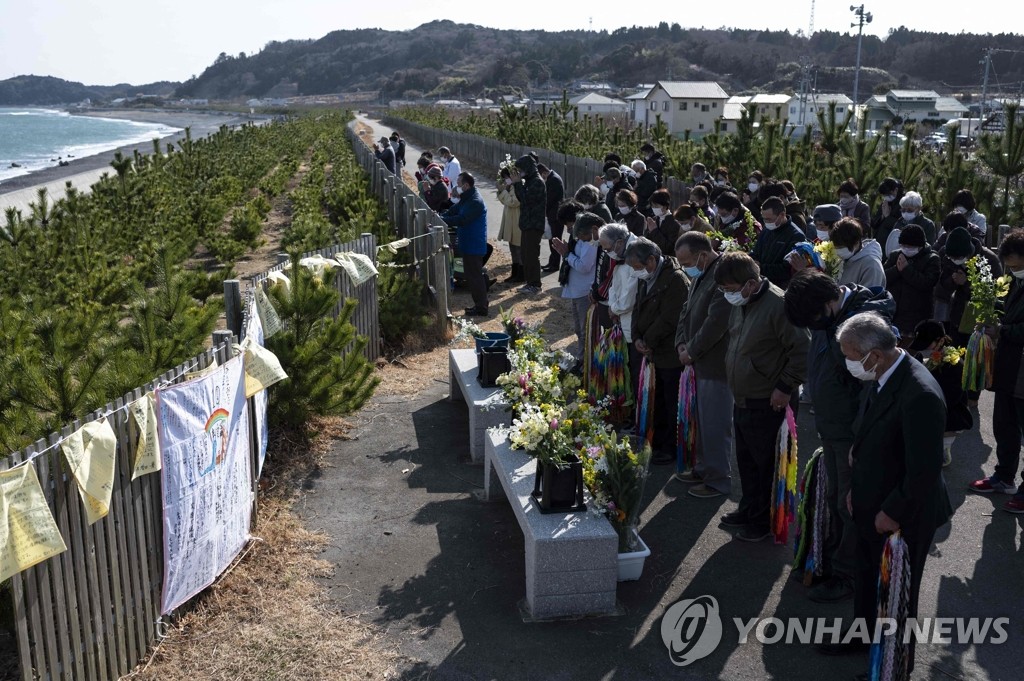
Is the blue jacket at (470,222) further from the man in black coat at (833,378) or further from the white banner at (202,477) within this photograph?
the man in black coat at (833,378)

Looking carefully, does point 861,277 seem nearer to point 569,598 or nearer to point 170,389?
point 569,598

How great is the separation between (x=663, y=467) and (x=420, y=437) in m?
2.20

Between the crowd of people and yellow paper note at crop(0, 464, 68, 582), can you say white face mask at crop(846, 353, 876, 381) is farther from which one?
yellow paper note at crop(0, 464, 68, 582)

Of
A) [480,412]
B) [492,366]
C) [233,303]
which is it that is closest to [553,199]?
[492,366]

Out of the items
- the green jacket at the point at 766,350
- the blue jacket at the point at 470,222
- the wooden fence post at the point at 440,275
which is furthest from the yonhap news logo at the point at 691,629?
the blue jacket at the point at 470,222

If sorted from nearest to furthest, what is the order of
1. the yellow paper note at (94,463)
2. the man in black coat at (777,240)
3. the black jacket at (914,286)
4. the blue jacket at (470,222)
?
the yellow paper note at (94,463), the black jacket at (914,286), the man in black coat at (777,240), the blue jacket at (470,222)

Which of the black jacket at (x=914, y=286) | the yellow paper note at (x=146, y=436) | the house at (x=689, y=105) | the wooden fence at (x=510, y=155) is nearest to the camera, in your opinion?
the yellow paper note at (x=146, y=436)

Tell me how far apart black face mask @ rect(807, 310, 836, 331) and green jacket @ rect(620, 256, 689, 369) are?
2.19m

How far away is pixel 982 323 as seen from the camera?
23.8ft

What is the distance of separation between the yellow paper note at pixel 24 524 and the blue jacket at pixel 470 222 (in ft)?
29.5

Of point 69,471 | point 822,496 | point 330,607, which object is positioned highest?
point 69,471

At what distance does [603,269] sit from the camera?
28.9 feet

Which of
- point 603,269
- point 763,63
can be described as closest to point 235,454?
point 603,269

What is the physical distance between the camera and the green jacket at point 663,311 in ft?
24.6
